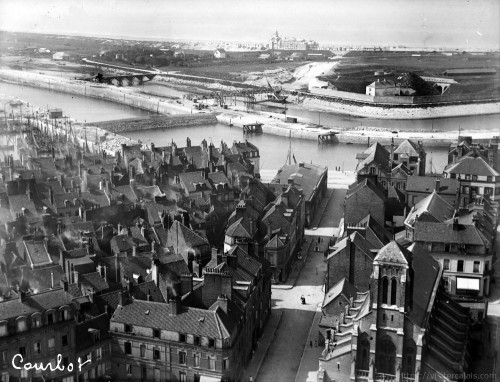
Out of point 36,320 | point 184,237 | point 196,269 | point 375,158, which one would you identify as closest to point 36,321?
point 36,320

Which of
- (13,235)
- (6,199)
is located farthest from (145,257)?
(6,199)

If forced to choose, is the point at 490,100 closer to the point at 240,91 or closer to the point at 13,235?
the point at 240,91

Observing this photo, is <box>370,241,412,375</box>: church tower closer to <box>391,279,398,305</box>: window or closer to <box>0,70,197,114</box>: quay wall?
<box>391,279,398,305</box>: window

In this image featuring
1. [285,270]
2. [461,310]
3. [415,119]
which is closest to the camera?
[461,310]

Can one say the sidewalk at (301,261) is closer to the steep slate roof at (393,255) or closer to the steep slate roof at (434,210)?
the steep slate roof at (434,210)

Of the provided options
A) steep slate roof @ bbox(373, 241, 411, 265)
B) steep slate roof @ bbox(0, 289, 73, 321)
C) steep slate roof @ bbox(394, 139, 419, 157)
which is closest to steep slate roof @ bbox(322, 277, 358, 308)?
steep slate roof @ bbox(373, 241, 411, 265)

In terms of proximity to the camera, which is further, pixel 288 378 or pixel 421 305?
pixel 288 378

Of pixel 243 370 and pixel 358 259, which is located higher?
pixel 358 259
